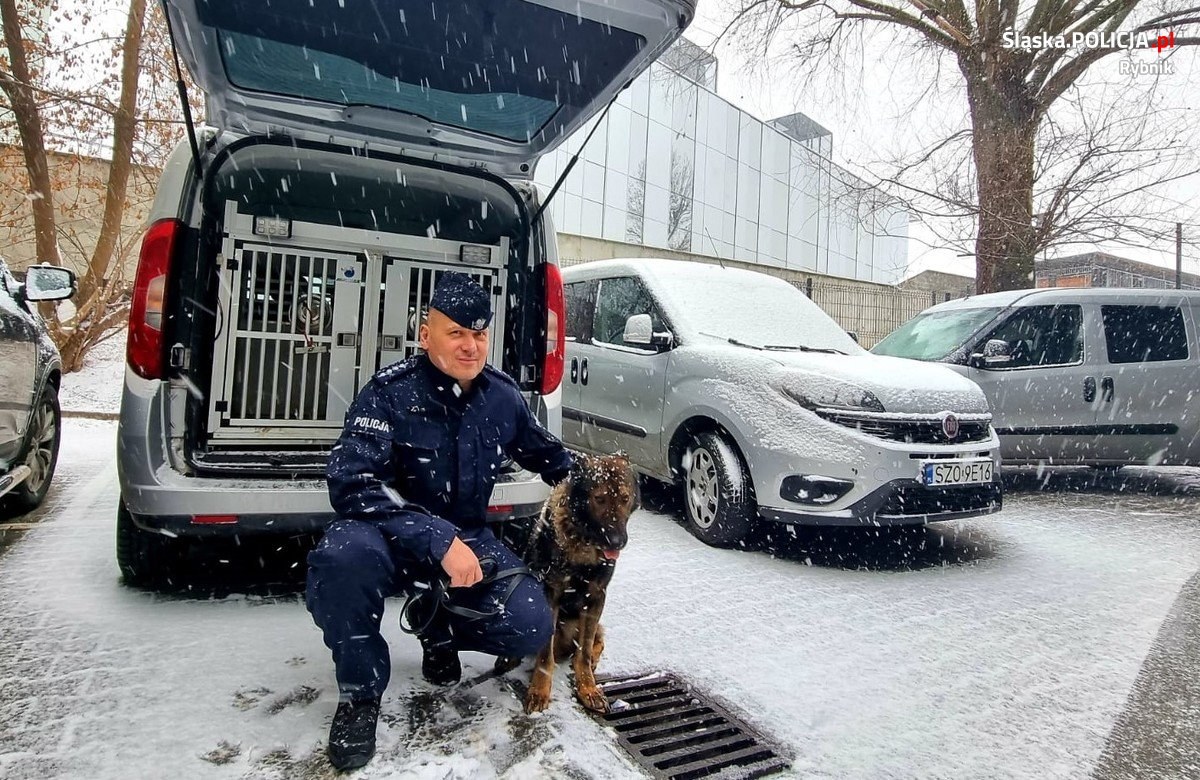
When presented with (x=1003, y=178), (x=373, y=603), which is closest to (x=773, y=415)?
(x=373, y=603)

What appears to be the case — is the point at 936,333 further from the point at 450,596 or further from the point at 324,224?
the point at 450,596

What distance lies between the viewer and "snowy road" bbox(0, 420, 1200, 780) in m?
1.98

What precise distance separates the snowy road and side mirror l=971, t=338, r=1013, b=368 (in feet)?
6.60

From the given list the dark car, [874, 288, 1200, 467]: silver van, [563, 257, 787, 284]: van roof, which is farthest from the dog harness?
[874, 288, 1200, 467]: silver van

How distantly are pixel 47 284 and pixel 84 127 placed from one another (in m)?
9.55

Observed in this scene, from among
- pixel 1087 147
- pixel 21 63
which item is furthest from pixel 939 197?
pixel 21 63

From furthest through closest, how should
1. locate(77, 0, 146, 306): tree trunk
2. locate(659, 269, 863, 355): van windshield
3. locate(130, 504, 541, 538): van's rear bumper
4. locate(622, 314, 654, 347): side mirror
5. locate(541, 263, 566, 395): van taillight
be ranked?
locate(77, 0, 146, 306): tree trunk, locate(659, 269, 863, 355): van windshield, locate(622, 314, 654, 347): side mirror, locate(541, 263, 566, 395): van taillight, locate(130, 504, 541, 538): van's rear bumper

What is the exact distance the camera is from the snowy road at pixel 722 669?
198 cm

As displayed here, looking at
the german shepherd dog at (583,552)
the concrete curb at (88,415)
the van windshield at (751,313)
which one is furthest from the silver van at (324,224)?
the concrete curb at (88,415)

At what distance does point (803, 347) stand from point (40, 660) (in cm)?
409

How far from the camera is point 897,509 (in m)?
3.80

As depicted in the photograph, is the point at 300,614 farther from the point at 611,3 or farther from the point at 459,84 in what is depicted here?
the point at 611,3

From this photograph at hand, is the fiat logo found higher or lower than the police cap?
lower

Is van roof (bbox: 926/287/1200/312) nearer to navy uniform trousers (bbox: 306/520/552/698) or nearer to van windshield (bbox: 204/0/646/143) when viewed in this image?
van windshield (bbox: 204/0/646/143)
